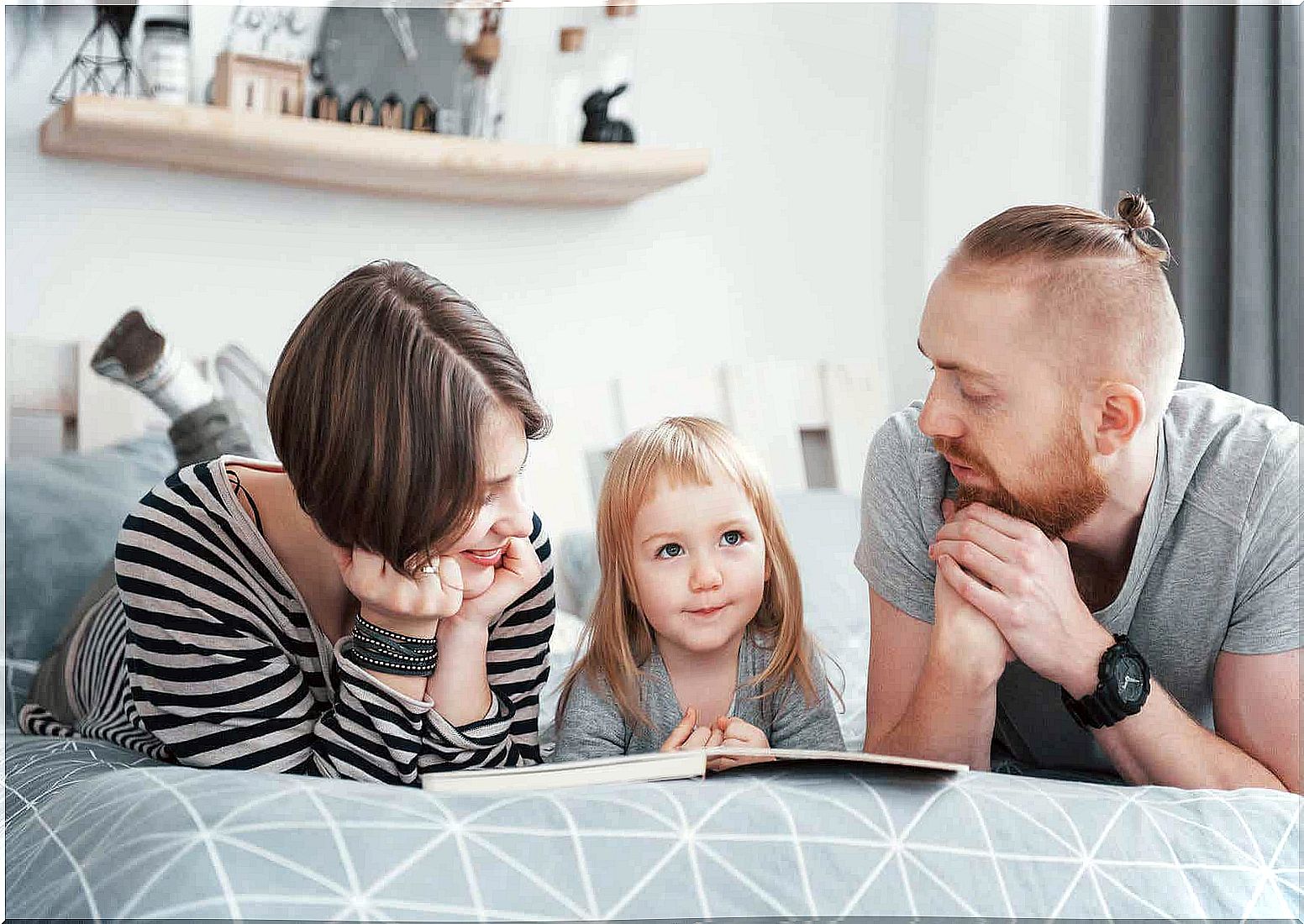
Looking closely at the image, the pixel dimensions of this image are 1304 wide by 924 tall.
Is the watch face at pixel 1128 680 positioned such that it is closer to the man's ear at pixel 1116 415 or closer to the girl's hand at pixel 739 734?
the man's ear at pixel 1116 415

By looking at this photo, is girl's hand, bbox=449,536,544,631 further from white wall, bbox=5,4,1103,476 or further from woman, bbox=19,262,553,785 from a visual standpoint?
white wall, bbox=5,4,1103,476

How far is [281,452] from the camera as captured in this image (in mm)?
904

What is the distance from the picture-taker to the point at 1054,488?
1.05 metres

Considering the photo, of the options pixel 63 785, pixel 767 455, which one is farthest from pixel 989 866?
pixel 767 455

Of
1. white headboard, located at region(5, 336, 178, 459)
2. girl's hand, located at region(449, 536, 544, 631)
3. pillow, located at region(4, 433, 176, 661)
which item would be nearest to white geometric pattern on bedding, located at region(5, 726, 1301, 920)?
girl's hand, located at region(449, 536, 544, 631)

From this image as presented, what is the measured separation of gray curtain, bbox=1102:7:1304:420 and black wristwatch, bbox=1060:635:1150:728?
1111 mm

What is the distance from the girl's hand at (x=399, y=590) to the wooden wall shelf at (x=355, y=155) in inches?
51.3

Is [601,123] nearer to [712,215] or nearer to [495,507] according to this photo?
[712,215]

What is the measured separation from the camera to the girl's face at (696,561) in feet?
3.70

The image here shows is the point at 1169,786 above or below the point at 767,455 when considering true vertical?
below

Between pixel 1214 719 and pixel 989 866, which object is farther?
pixel 1214 719

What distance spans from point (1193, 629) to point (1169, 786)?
0.16 m

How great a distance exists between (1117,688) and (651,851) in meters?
0.47

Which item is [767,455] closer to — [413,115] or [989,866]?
[413,115]
